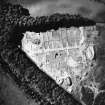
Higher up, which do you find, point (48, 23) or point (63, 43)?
point (48, 23)

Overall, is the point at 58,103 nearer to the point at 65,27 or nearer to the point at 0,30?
the point at 65,27

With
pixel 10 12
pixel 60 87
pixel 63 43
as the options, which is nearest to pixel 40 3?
pixel 10 12

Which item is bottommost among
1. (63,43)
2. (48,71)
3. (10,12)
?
(48,71)

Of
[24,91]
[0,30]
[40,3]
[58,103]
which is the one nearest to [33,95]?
[24,91]

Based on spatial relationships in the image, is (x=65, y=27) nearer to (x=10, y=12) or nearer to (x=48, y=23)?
(x=48, y=23)

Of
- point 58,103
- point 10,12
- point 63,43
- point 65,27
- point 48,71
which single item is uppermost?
point 10,12

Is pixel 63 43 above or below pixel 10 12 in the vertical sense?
below

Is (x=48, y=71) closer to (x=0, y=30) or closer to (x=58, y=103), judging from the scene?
(x=58, y=103)

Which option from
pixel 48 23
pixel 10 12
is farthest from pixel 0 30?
pixel 48 23
